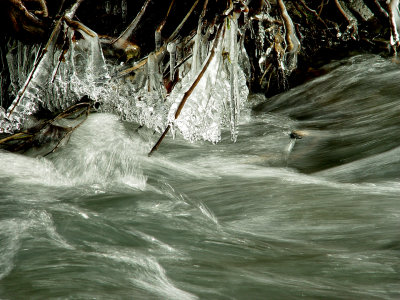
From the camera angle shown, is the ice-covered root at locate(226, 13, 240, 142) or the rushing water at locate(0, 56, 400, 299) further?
the ice-covered root at locate(226, 13, 240, 142)

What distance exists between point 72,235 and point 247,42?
10.1 ft

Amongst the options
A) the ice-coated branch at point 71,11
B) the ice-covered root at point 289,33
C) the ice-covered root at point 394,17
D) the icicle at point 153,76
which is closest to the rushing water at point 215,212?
the icicle at point 153,76

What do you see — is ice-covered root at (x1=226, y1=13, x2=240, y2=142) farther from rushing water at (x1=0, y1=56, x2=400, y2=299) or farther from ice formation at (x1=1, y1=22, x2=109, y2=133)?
ice formation at (x1=1, y1=22, x2=109, y2=133)

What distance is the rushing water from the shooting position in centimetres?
153

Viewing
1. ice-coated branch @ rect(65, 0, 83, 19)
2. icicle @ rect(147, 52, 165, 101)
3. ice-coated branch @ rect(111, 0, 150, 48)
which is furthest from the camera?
ice-coated branch @ rect(111, 0, 150, 48)

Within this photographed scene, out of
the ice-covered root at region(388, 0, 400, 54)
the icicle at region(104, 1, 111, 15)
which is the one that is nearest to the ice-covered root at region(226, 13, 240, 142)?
the ice-covered root at region(388, 0, 400, 54)

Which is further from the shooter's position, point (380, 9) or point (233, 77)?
point (380, 9)

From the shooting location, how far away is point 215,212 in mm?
2461

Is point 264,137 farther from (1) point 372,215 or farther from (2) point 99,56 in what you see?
(1) point 372,215

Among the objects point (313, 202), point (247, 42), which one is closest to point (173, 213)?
point (313, 202)

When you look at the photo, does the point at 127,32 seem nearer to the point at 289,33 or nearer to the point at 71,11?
the point at 71,11

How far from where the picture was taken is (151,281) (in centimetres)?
155

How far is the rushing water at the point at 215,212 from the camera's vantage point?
5.02 feet

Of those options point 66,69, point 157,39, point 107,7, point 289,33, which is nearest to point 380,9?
point 289,33
